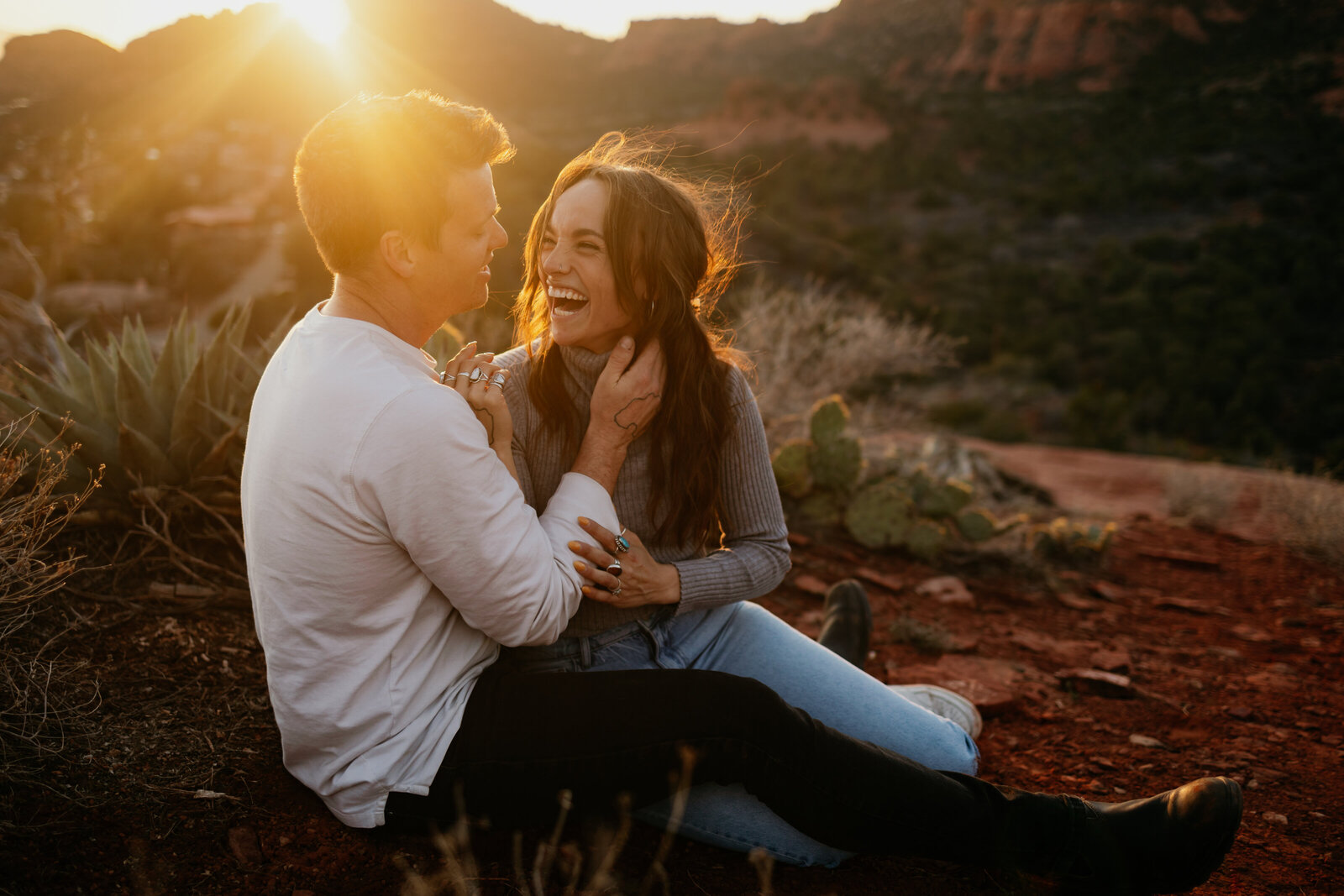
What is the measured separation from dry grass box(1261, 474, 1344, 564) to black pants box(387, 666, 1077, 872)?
5789 millimetres

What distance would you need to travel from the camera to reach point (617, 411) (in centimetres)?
204

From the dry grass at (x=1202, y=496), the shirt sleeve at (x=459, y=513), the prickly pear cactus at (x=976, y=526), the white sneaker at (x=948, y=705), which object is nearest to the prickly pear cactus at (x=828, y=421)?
the prickly pear cactus at (x=976, y=526)

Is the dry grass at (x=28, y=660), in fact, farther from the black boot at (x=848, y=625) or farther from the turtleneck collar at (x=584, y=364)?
the black boot at (x=848, y=625)

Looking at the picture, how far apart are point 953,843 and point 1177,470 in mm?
8415

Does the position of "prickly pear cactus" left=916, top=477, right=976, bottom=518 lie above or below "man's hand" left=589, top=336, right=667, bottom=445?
below

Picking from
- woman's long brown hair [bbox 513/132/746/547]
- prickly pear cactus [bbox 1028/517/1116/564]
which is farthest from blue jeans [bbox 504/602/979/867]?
prickly pear cactus [bbox 1028/517/1116/564]

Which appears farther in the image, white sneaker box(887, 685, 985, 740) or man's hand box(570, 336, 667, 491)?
white sneaker box(887, 685, 985, 740)

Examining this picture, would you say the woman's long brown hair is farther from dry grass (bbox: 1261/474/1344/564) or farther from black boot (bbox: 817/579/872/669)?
dry grass (bbox: 1261/474/1344/564)

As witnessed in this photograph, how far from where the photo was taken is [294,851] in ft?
5.97

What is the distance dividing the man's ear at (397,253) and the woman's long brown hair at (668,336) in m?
0.65

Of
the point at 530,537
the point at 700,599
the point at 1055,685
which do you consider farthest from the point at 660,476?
the point at 1055,685

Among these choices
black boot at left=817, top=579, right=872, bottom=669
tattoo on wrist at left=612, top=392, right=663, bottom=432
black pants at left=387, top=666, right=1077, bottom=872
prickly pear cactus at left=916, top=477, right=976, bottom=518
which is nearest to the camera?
black pants at left=387, top=666, right=1077, bottom=872

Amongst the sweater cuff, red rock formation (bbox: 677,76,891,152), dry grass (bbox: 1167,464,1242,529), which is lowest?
dry grass (bbox: 1167,464,1242,529)

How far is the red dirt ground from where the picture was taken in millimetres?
1757
